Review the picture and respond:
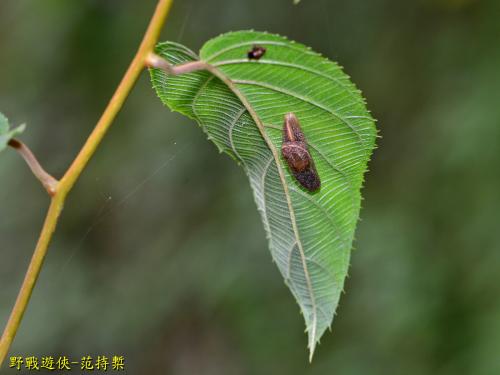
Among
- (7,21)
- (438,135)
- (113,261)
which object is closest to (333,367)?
(438,135)

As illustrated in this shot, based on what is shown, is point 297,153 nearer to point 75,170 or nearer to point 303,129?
point 303,129

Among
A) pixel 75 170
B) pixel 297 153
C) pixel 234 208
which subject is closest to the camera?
pixel 75 170

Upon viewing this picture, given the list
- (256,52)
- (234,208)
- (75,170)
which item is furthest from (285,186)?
(234,208)

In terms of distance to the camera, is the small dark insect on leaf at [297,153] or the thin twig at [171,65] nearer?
the thin twig at [171,65]

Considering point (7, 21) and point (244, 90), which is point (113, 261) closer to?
point (7, 21)

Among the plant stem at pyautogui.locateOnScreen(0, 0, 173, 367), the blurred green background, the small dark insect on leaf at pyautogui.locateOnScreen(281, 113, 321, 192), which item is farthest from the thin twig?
the blurred green background

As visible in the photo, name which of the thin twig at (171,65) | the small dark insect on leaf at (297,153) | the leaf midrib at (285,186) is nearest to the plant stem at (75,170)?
the thin twig at (171,65)

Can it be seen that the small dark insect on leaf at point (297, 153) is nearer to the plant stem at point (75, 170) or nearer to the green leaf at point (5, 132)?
the plant stem at point (75, 170)

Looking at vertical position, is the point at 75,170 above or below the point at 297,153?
above
